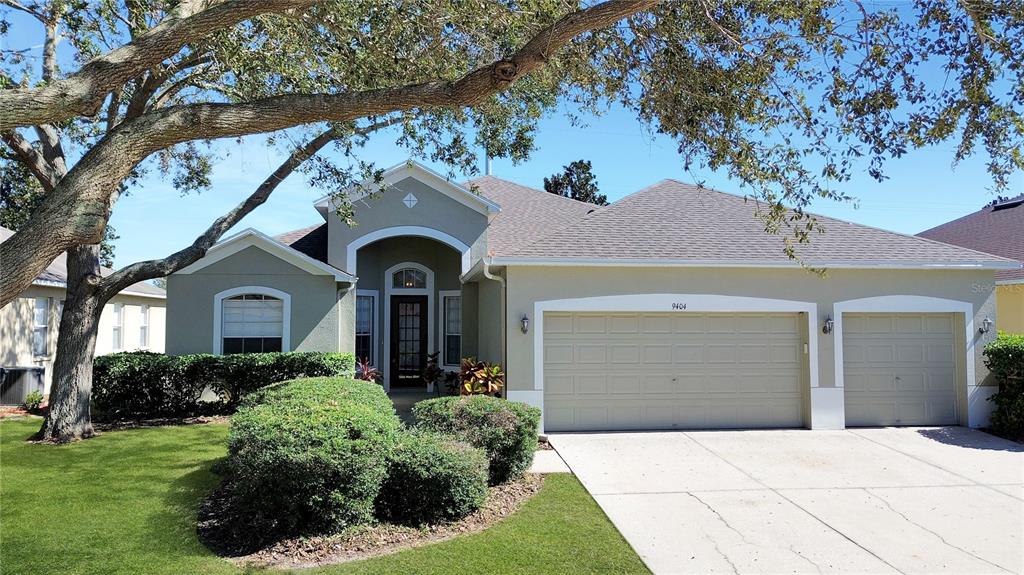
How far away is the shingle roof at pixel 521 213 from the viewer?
51.2 feet

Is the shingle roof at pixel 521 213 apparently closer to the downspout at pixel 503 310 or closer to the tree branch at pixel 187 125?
the downspout at pixel 503 310

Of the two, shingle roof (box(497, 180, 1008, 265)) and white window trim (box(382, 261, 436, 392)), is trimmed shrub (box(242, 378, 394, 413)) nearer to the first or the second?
shingle roof (box(497, 180, 1008, 265))

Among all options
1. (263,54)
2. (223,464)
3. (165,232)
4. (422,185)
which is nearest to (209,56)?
(263,54)

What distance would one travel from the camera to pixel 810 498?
23.4 ft

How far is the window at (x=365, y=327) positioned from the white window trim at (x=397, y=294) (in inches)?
12.9

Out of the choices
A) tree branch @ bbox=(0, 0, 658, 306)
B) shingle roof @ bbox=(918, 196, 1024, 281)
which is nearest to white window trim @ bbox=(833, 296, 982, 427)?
shingle roof @ bbox=(918, 196, 1024, 281)

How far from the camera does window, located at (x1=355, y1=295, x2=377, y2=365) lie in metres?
16.3

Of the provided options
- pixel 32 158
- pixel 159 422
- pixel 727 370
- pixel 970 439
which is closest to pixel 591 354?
pixel 727 370

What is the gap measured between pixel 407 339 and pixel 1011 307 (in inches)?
622

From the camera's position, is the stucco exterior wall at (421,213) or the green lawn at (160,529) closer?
the green lawn at (160,529)

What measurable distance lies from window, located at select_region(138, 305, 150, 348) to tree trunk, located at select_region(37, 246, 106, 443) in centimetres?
1417

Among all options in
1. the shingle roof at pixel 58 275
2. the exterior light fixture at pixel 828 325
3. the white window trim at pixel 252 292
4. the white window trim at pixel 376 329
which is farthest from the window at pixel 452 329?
the exterior light fixture at pixel 828 325

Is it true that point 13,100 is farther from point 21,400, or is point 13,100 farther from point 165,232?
point 165,232

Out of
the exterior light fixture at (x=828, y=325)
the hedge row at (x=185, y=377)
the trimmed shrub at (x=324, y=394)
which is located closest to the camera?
the trimmed shrub at (x=324, y=394)
